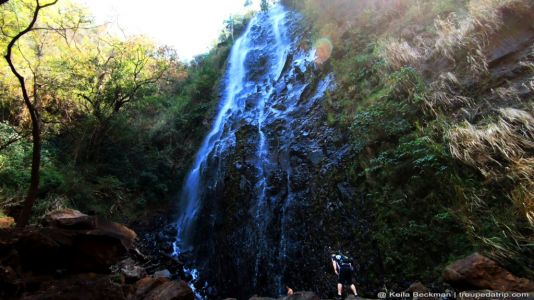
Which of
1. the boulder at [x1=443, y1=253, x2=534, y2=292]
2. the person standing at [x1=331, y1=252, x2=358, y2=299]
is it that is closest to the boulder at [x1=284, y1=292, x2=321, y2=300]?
the person standing at [x1=331, y1=252, x2=358, y2=299]

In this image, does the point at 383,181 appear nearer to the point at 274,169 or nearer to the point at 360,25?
the point at 274,169

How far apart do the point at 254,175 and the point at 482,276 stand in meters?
6.56

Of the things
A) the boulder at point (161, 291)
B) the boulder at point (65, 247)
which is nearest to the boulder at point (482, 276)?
the boulder at point (161, 291)

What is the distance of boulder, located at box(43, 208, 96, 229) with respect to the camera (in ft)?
15.6

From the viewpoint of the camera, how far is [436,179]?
5.93m

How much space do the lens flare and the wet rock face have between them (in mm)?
330

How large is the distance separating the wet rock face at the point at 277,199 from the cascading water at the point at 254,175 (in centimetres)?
3

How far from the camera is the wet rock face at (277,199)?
7.32 m

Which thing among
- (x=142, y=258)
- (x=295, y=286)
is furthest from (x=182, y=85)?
(x=295, y=286)

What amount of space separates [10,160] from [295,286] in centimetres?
964

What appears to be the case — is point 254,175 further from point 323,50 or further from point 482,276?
point 482,276

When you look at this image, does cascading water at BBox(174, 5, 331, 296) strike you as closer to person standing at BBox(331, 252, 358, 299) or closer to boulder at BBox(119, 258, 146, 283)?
person standing at BBox(331, 252, 358, 299)

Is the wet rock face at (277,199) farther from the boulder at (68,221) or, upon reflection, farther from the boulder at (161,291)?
the boulder at (68,221)

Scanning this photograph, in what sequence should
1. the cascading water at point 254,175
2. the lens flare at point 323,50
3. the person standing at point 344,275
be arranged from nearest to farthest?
the person standing at point 344,275 → the cascading water at point 254,175 → the lens flare at point 323,50
